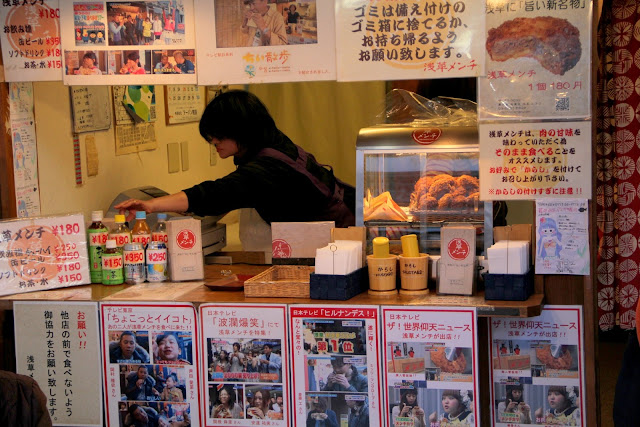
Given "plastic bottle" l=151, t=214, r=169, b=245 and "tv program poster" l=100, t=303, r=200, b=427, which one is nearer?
"tv program poster" l=100, t=303, r=200, b=427

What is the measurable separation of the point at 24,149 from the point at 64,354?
3.50 feet

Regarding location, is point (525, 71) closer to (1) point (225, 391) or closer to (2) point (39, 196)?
(1) point (225, 391)

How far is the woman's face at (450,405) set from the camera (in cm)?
332

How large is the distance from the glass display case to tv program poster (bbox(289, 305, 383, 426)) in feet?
2.40

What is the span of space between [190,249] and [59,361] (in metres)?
0.75

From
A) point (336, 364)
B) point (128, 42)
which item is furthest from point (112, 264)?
point (336, 364)

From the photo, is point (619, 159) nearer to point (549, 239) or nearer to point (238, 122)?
point (238, 122)

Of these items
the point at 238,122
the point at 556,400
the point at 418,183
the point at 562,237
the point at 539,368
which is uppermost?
the point at 238,122

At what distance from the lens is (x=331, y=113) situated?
702 cm

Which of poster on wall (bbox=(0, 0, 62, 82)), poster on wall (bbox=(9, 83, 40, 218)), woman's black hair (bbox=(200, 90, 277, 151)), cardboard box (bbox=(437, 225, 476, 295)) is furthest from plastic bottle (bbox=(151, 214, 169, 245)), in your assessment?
cardboard box (bbox=(437, 225, 476, 295))

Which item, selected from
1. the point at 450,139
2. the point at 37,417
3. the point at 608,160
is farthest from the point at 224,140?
the point at 608,160

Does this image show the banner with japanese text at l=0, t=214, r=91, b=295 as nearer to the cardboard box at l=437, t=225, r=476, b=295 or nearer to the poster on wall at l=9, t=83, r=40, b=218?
the poster on wall at l=9, t=83, r=40, b=218

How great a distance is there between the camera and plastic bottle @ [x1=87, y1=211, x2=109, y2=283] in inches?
150

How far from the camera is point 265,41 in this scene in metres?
3.47
